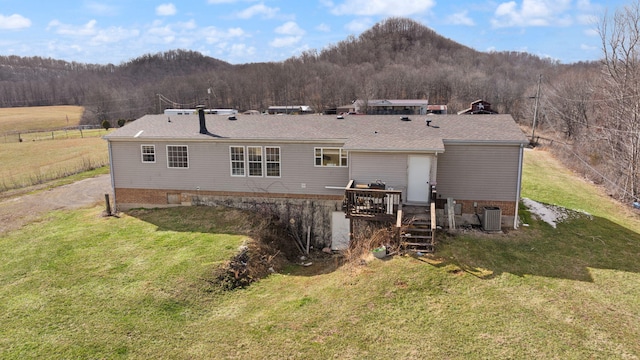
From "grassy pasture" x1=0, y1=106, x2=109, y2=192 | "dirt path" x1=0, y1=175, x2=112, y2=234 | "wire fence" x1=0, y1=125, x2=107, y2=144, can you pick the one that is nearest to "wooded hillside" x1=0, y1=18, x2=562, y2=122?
"wire fence" x1=0, y1=125, x2=107, y2=144

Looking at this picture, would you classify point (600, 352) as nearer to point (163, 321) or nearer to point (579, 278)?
point (579, 278)

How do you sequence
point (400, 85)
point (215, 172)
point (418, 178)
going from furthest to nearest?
point (400, 85), point (215, 172), point (418, 178)

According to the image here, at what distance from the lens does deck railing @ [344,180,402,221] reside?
13.6 m

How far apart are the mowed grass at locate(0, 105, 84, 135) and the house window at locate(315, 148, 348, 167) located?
7271 centimetres

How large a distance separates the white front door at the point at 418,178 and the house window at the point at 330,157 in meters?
2.73

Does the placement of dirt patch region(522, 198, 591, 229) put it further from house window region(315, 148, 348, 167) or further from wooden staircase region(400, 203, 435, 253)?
house window region(315, 148, 348, 167)

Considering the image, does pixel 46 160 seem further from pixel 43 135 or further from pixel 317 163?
pixel 317 163

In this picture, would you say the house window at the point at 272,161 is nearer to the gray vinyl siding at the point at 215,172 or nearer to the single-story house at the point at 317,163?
the single-story house at the point at 317,163

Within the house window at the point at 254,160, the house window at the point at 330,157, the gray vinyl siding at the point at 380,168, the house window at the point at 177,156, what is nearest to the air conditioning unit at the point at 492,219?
the gray vinyl siding at the point at 380,168

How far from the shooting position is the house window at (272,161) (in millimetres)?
16250

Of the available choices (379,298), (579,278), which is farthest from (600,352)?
(379,298)

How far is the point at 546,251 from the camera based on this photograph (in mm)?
12594

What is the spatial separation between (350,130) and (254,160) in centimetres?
442

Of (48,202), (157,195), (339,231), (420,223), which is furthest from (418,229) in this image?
(48,202)
